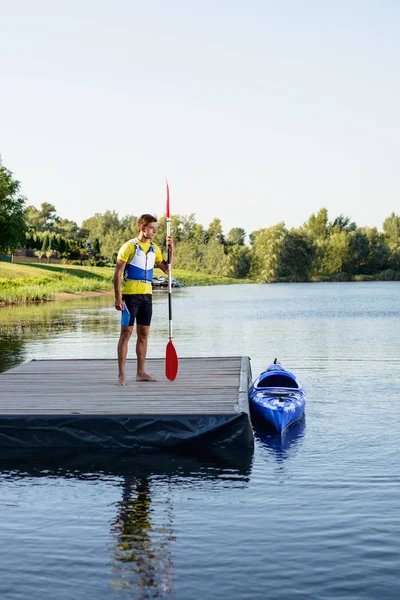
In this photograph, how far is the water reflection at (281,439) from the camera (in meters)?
11.0

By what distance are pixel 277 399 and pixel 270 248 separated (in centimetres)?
12682

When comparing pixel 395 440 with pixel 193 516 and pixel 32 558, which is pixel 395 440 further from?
pixel 32 558

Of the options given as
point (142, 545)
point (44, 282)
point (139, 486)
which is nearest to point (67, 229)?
point (44, 282)

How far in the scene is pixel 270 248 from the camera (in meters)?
139

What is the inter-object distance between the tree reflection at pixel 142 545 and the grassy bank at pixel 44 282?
154 feet

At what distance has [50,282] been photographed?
73125 millimetres

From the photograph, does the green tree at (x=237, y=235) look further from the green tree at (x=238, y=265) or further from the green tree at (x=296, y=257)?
the green tree at (x=296, y=257)

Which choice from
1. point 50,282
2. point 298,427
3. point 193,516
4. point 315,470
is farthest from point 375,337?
point 50,282

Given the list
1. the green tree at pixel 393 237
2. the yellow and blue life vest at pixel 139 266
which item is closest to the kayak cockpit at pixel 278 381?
the yellow and blue life vest at pixel 139 266

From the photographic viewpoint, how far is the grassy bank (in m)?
58.6

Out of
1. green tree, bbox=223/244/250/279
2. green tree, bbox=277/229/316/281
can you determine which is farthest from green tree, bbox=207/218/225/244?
green tree, bbox=277/229/316/281

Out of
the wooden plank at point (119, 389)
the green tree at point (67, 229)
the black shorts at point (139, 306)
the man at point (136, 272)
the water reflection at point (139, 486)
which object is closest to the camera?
the water reflection at point (139, 486)

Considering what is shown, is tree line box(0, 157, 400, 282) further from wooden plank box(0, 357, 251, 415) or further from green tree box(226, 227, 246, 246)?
wooden plank box(0, 357, 251, 415)

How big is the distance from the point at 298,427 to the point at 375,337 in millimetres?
17248
